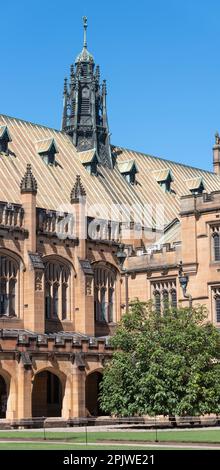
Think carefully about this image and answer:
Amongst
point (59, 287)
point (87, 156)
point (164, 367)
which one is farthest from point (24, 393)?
point (87, 156)

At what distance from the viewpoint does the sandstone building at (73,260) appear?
193ft

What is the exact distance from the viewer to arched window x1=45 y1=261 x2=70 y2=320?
66.4m

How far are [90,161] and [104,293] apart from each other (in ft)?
40.6

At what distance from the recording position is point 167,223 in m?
79.6

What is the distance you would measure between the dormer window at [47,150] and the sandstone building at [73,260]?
0.31 ft

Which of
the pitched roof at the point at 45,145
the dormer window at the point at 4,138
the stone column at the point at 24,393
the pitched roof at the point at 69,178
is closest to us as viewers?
the stone column at the point at 24,393

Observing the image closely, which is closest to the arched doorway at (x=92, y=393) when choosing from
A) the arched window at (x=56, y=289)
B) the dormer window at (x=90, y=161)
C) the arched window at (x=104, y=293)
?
the arched window at (x=56, y=289)

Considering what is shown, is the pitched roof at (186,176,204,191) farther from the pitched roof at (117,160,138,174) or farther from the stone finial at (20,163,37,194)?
the stone finial at (20,163,37,194)

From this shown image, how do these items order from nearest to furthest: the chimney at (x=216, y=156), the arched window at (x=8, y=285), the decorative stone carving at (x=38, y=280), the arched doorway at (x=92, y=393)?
the arched window at (x=8, y=285) < the decorative stone carving at (x=38, y=280) < the arched doorway at (x=92, y=393) < the chimney at (x=216, y=156)

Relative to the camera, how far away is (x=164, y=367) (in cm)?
4984

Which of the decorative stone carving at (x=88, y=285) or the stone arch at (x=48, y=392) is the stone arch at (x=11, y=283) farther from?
the decorative stone carving at (x=88, y=285)

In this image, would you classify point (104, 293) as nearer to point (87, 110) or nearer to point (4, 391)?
point (4, 391)

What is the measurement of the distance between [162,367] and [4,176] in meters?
23.7
